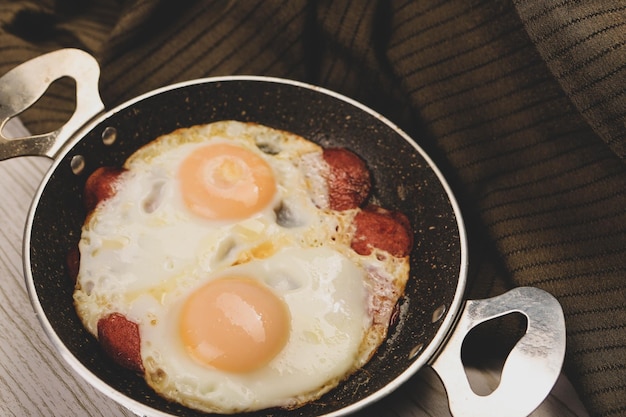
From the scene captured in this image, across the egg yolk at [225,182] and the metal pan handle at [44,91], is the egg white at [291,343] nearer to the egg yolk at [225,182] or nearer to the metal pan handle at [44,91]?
the egg yolk at [225,182]

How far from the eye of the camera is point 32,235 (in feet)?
2.88

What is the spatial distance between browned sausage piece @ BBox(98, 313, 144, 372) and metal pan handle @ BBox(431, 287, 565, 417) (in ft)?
1.41

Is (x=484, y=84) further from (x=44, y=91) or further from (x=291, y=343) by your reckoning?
(x=44, y=91)

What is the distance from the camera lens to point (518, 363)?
0.77 m

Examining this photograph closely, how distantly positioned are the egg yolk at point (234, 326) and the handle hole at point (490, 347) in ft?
1.03

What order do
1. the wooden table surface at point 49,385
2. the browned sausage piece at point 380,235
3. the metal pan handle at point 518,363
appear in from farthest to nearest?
the browned sausage piece at point 380,235, the wooden table surface at point 49,385, the metal pan handle at point 518,363

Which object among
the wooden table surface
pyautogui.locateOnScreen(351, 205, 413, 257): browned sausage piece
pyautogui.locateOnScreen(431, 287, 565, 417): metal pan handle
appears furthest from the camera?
pyautogui.locateOnScreen(351, 205, 413, 257): browned sausage piece

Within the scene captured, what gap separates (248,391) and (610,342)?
22.2 inches

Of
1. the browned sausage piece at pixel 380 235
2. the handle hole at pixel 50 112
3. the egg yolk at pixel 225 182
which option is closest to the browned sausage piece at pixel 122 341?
the egg yolk at pixel 225 182

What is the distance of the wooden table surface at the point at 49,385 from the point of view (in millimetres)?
891

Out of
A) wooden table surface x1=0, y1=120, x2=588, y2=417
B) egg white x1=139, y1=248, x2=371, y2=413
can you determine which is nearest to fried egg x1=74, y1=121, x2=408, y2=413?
egg white x1=139, y1=248, x2=371, y2=413

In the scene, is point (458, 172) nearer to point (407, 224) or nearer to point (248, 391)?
point (407, 224)

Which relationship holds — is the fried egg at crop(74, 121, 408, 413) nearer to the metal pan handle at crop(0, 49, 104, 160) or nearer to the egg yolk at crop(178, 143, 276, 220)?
the egg yolk at crop(178, 143, 276, 220)

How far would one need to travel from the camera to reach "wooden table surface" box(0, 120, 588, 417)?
0.89 meters
